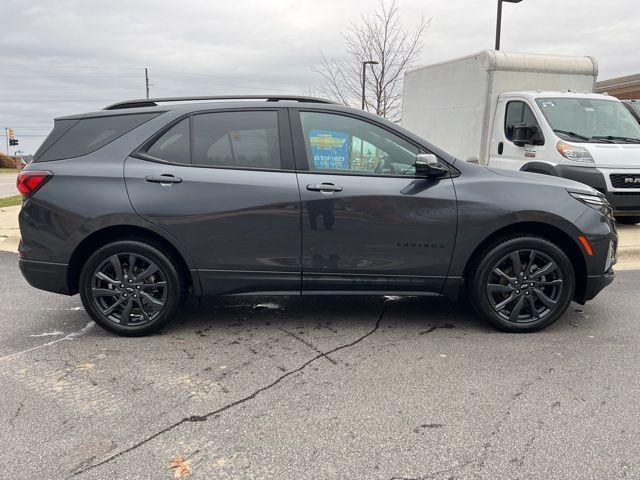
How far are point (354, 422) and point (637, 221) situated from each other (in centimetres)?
845

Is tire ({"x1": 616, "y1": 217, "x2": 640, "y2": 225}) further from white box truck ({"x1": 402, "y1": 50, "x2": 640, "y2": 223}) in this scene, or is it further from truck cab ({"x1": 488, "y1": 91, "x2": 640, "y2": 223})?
truck cab ({"x1": 488, "y1": 91, "x2": 640, "y2": 223})

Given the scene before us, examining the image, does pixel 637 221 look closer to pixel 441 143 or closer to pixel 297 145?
pixel 441 143

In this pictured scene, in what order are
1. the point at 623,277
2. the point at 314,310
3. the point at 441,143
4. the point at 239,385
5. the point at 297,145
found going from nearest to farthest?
the point at 239,385
the point at 297,145
the point at 314,310
the point at 623,277
the point at 441,143

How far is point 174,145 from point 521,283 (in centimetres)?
286

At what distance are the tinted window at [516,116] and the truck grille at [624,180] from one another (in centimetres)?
139

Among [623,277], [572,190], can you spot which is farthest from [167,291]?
[623,277]

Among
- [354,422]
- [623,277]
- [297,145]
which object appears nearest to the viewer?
[354,422]

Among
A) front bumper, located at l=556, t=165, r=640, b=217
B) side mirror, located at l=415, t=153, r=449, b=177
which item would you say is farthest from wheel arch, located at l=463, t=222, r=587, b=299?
front bumper, located at l=556, t=165, r=640, b=217

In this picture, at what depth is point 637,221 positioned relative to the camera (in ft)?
30.4

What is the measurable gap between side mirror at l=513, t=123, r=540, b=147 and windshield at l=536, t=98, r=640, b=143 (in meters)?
0.25

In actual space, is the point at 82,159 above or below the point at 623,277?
above

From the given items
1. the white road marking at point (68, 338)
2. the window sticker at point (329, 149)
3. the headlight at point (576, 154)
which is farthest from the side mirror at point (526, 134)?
the white road marking at point (68, 338)

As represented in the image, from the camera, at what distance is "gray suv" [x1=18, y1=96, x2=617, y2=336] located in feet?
12.9

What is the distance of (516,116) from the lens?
28.0ft
